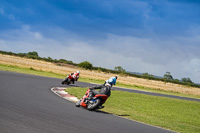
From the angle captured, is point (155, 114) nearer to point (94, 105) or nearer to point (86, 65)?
point (94, 105)

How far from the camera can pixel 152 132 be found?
7875 mm

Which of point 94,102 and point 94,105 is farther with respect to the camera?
point 94,102

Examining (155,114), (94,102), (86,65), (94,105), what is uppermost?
(86,65)

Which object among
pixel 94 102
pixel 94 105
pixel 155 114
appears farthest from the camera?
pixel 155 114

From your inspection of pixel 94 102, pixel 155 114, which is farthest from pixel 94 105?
pixel 155 114

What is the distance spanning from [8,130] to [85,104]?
5556 millimetres

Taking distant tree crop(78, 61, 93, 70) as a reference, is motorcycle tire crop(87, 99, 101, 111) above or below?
below

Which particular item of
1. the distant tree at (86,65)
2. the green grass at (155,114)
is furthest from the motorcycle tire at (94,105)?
the distant tree at (86,65)

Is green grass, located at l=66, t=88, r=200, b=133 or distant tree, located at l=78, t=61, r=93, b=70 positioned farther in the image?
distant tree, located at l=78, t=61, r=93, b=70

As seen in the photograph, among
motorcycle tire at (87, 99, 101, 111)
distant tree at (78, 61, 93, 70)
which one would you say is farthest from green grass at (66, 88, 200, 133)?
distant tree at (78, 61, 93, 70)

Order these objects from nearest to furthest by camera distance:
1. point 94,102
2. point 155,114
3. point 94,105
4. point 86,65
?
point 94,105, point 94,102, point 155,114, point 86,65

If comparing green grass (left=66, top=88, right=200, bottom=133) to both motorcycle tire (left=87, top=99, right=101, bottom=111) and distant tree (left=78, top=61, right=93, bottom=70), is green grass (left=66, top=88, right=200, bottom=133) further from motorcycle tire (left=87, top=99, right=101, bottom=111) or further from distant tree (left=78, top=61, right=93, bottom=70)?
distant tree (left=78, top=61, right=93, bottom=70)

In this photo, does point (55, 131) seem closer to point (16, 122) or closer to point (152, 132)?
point (16, 122)

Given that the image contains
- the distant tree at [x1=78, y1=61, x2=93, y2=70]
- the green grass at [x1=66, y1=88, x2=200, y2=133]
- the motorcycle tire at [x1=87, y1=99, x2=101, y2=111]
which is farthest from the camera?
the distant tree at [x1=78, y1=61, x2=93, y2=70]
